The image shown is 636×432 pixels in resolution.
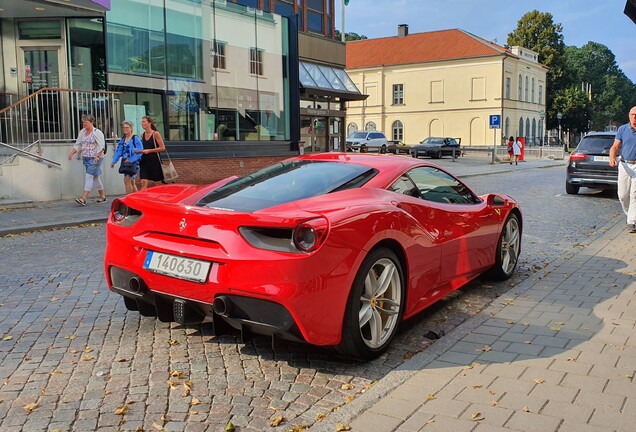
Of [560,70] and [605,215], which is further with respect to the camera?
[560,70]

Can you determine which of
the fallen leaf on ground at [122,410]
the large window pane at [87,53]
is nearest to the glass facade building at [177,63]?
the large window pane at [87,53]

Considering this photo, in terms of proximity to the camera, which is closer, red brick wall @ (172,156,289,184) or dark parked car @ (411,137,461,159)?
red brick wall @ (172,156,289,184)

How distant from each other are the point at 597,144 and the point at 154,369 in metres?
14.6

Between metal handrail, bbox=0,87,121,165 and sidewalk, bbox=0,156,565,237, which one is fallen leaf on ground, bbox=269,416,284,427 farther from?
metal handrail, bbox=0,87,121,165

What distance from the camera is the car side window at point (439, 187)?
5.11 meters

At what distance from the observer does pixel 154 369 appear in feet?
13.0

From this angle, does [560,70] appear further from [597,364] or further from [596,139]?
[597,364]

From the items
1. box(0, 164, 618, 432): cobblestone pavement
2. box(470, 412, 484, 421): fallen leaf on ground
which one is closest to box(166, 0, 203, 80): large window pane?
box(0, 164, 618, 432): cobblestone pavement

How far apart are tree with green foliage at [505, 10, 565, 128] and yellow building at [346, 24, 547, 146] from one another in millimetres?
2864

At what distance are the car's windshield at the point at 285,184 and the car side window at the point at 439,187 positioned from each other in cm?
50

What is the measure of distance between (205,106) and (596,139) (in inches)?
453

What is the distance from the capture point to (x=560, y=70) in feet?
254

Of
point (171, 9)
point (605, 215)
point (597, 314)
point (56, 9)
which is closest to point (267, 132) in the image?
point (171, 9)

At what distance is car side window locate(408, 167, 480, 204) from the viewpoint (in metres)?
5.11
